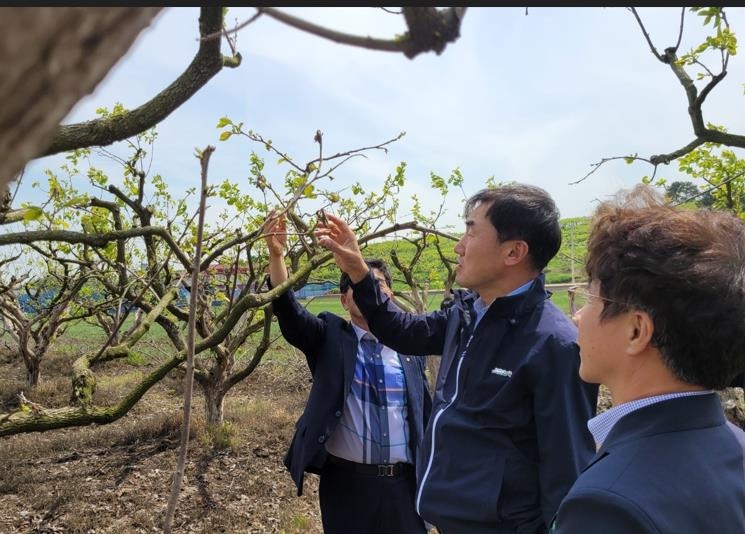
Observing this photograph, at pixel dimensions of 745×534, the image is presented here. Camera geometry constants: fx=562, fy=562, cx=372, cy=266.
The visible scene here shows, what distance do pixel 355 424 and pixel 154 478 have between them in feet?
11.6

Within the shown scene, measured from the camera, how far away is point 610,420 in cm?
117

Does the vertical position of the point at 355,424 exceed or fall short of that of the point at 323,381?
it falls short

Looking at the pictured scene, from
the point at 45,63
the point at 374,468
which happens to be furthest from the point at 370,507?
the point at 45,63

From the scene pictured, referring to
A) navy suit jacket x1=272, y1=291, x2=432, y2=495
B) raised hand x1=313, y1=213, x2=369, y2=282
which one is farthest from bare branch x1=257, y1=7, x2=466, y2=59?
navy suit jacket x1=272, y1=291, x2=432, y2=495

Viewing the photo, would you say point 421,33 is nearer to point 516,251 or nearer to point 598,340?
point 598,340

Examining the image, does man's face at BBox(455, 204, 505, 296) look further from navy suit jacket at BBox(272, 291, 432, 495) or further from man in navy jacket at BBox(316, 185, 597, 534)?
navy suit jacket at BBox(272, 291, 432, 495)

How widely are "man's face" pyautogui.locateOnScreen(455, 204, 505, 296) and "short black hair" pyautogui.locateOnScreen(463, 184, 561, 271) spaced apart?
0.09 feet

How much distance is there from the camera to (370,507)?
271 cm

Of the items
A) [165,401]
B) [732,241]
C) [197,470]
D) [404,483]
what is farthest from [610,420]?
[165,401]

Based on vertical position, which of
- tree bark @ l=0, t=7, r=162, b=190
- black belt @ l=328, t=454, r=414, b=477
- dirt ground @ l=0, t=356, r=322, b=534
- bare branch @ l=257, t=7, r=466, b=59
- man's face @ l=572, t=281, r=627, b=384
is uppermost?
bare branch @ l=257, t=7, r=466, b=59

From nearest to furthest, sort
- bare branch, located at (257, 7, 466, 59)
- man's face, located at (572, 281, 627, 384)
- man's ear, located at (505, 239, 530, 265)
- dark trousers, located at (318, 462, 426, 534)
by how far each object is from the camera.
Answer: bare branch, located at (257, 7, 466, 59) < man's face, located at (572, 281, 627, 384) < man's ear, located at (505, 239, 530, 265) < dark trousers, located at (318, 462, 426, 534)

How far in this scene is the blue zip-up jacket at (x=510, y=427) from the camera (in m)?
1.72

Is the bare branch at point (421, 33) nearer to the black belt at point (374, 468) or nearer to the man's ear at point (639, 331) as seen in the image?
the man's ear at point (639, 331)

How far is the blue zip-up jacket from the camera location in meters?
1.72
